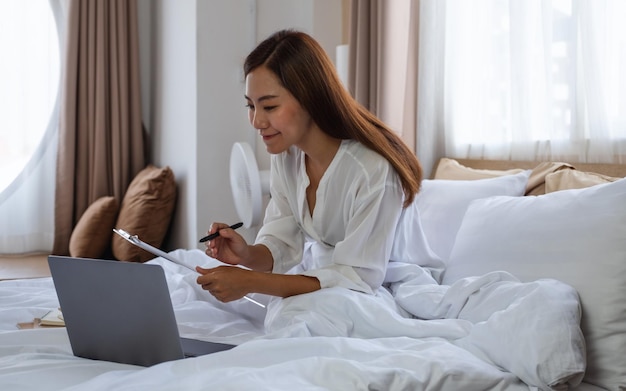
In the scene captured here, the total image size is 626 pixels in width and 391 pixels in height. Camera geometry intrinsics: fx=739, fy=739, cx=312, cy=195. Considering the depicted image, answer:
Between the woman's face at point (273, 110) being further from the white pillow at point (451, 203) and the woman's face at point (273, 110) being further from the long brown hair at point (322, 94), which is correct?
the white pillow at point (451, 203)

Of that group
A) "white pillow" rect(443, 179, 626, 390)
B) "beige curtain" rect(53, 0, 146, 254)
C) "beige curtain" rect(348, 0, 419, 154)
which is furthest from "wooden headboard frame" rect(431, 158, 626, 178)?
"beige curtain" rect(53, 0, 146, 254)

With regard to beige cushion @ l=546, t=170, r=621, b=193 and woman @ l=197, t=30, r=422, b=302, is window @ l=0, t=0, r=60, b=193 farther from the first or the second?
beige cushion @ l=546, t=170, r=621, b=193

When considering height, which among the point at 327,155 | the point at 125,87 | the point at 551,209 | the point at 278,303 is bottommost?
the point at 278,303

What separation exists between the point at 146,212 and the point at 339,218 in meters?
1.95

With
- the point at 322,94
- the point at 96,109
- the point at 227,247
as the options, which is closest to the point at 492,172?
the point at 322,94

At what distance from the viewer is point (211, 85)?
12.1 feet

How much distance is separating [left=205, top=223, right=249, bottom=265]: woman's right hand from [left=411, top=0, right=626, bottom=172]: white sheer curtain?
3.82 ft

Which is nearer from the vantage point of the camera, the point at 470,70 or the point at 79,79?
the point at 470,70

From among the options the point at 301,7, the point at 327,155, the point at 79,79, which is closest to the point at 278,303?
the point at 327,155

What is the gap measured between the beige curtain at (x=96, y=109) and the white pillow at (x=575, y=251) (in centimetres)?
261

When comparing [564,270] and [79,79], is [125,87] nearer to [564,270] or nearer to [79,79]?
A: [79,79]

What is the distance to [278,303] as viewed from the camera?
5.68 ft

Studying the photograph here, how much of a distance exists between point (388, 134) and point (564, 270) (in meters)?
0.59

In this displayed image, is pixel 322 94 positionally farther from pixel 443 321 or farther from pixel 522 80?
pixel 522 80
